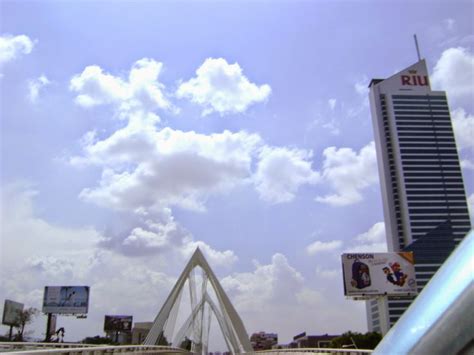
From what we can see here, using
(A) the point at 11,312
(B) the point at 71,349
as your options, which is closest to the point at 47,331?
(A) the point at 11,312

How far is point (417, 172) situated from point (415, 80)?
120ft

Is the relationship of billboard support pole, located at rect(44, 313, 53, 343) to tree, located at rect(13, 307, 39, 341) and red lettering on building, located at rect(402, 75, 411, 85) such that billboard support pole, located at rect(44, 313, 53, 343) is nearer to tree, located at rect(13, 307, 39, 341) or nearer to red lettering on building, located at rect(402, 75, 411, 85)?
tree, located at rect(13, 307, 39, 341)

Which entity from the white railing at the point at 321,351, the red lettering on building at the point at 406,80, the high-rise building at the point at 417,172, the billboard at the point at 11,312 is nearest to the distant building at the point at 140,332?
the billboard at the point at 11,312

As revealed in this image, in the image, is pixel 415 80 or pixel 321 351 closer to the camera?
pixel 321 351

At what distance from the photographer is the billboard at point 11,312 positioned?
62.7 m

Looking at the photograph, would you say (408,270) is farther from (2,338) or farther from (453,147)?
(453,147)

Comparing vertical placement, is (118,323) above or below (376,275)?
below

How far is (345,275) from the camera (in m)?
46.0

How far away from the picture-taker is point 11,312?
6412cm

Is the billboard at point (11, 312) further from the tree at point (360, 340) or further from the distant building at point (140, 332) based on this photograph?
the distant building at point (140, 332)

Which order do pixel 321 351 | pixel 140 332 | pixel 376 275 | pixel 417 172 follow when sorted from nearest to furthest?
pixel 321 351 → pixel 376 275 → pixel 140 332 → pixel 417 172

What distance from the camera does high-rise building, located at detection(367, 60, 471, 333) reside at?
143m

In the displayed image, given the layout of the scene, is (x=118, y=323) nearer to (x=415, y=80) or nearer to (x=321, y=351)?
(x=321, y=351)

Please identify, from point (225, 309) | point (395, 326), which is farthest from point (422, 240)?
point (395, 326)
